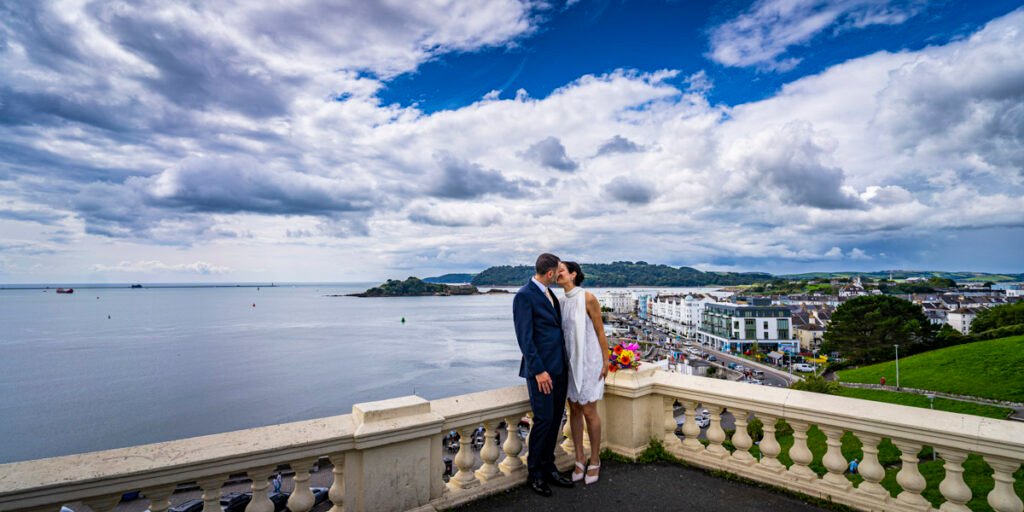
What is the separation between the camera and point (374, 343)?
2483 inches

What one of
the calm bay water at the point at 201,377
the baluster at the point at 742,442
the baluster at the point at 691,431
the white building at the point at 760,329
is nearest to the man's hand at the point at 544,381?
Result: the baluster at the point at 691,431

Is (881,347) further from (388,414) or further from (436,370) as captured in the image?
(388,414)

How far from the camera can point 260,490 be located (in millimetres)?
2934

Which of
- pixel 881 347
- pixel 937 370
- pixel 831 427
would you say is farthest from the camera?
pixel 881 347


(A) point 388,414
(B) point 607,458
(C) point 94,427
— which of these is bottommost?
(C) point 94,427

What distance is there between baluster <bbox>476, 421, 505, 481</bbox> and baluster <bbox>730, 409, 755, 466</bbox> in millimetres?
2078

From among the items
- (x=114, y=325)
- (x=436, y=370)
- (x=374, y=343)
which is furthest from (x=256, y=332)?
(x=436, y=370)

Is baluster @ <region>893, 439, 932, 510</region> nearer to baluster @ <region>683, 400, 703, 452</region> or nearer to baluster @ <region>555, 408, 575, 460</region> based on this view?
baluster @ <region>683, 400, 703, 452</region>

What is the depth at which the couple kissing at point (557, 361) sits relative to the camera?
154 inches

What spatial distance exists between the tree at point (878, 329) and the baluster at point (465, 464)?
1881 inches

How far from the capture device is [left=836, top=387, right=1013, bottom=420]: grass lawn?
1624 cm

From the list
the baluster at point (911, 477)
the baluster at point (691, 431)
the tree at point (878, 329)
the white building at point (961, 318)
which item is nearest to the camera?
the baluster at point (911, 477)

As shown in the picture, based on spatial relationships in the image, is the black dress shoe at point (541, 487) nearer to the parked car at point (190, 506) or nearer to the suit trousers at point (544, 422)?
the suit trousers at point (544, 422)

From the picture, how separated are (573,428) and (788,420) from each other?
1.80 m
